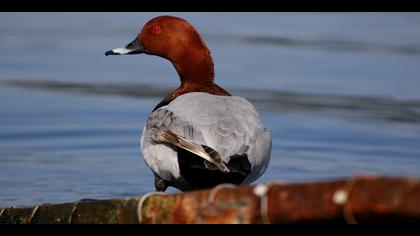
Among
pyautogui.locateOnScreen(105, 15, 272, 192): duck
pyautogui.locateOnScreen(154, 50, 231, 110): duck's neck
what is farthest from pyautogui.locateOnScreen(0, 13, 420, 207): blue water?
pyautogui.locateOnScreen(105, 15, 272, 192): duck

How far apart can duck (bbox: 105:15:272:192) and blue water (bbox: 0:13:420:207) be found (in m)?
1.22

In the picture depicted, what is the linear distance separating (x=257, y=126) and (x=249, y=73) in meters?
6.20

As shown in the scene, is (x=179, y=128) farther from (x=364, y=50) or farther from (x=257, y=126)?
(x=364, y=50)

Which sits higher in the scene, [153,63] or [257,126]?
[257,126]

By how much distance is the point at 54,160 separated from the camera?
9.03 meters

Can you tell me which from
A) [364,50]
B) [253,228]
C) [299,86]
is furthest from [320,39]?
[253,228]

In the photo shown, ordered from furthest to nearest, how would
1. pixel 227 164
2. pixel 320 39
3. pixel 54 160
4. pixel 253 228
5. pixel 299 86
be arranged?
1. pixel 320 39
2. pixel 299 86
3. pixel 54 160
4. pixel 227 164
5. pixel 253 228

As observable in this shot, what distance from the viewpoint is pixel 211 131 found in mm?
6297

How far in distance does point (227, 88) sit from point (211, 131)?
5.45m

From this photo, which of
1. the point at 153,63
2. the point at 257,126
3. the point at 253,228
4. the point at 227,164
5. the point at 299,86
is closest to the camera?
the point at 253,228

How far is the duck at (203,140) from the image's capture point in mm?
6082

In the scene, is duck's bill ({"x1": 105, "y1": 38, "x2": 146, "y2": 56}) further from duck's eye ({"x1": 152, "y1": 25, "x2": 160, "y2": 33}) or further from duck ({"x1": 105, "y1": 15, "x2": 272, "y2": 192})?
duck ({"x1": 105, "y1": 15, "x2": 272, "y2": 192})

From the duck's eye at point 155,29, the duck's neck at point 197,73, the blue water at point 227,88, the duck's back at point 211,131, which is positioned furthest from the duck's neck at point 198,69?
the blue water at point 227,88

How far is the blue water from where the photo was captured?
Answer: 28.8 feet
